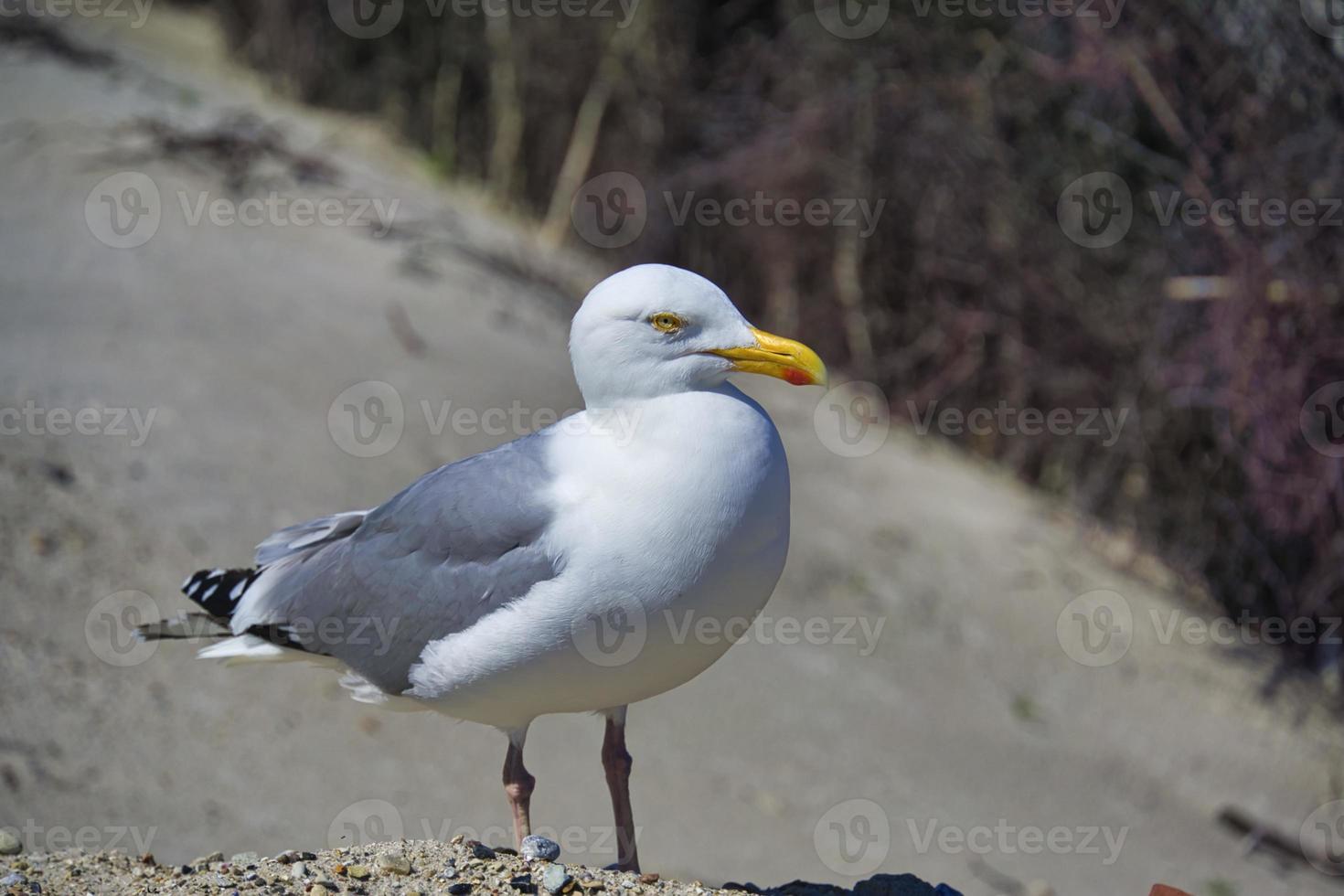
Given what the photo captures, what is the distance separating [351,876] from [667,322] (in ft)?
5.58

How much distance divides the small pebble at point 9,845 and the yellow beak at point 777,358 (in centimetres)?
261

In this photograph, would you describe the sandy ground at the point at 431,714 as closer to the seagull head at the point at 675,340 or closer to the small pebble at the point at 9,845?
the small pebble at the point at 9,845

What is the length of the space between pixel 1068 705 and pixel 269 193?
243 inches

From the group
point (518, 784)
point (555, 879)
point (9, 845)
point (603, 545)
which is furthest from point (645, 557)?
point (9, 845)

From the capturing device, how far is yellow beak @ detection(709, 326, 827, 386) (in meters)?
3.83

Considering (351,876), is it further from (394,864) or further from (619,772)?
(619,772)

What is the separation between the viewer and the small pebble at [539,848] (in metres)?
3.75

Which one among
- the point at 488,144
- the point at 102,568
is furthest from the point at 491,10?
the point at 102,568

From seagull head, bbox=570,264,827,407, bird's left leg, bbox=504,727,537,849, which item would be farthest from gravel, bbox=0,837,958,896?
seagull head, bbox=570,264,827,407

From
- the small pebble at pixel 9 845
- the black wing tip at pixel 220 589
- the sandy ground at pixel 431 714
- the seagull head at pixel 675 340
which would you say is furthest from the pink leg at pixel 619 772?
the small pebble at pixel 9 845

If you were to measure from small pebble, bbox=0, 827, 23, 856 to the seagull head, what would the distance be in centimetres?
233

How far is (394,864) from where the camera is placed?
360 centimetres

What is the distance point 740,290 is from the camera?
1188 cm

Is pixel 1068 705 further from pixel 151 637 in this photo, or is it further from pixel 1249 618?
pixel 151 637
